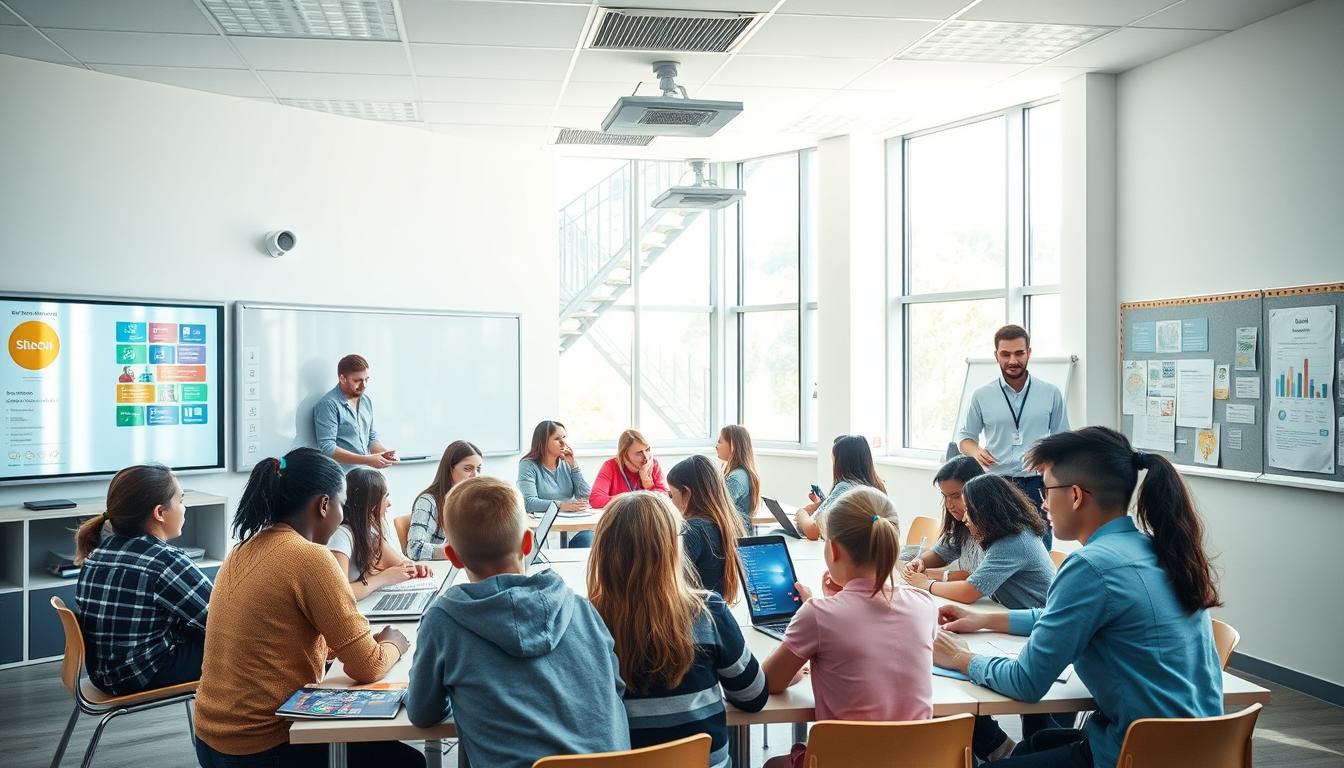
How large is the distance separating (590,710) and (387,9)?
3.65 m

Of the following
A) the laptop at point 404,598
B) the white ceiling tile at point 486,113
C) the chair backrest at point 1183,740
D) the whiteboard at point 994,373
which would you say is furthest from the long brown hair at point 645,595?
the white ceiling tile at point 486,113

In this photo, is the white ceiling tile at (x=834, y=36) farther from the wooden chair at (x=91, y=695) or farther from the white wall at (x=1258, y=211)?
the wooden chair at (x=91, y=695)

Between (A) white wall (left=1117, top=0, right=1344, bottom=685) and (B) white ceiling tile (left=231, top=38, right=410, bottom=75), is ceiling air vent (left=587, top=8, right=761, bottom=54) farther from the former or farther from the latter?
(A) white wall (left=1117, top=0, right=1344, bottom=685)

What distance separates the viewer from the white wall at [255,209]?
5.01 meters

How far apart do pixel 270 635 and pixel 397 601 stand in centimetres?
88

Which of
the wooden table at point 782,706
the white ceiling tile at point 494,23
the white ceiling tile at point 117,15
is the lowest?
the wooden table at point 782,706

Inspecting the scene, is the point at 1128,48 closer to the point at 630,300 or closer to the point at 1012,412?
the point at 1012,412

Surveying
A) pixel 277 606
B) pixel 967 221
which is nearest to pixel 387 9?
pixel 277 606

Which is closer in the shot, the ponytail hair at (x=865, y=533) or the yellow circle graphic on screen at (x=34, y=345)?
the ponytail hair at (x=865, y=533)

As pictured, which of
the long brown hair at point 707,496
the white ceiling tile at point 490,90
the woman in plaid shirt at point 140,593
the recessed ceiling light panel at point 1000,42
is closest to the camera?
the woman in plaid shirt at point 140,593

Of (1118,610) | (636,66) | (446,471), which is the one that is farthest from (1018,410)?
(1118,610)

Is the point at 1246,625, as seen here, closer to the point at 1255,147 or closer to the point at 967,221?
the point at 1255,147

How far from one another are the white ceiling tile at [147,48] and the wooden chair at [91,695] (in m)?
2.98

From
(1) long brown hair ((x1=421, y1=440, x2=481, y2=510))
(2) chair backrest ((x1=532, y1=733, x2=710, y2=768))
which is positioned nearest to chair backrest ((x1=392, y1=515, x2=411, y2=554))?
(1) long brown hair ((x1=421, y1=440, x2=481, y2=510))
